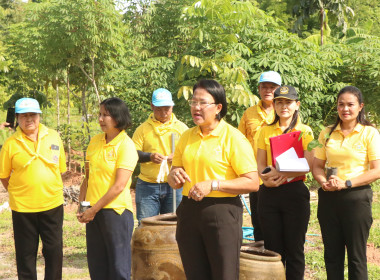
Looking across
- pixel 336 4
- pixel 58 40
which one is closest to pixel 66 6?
pixel 58 40

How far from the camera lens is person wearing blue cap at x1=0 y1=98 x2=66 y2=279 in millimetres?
3975

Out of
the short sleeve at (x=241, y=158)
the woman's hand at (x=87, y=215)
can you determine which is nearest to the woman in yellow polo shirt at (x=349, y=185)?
the short sleeve at (x=241, y=158)

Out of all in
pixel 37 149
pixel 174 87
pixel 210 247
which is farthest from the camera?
pixel 174 87

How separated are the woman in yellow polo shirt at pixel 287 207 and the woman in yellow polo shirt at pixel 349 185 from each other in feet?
0.51

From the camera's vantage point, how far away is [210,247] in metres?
2.74

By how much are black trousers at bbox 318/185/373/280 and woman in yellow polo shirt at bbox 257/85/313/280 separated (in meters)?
0.17

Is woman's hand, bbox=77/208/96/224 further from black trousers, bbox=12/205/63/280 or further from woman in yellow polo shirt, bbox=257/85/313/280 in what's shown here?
woman in yellow polo shirt, bbox=257/85/313/280

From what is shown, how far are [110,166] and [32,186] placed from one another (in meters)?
0.88

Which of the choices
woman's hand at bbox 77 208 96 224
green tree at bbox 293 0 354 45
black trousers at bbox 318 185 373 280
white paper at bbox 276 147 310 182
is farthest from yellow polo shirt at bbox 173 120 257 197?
green tree at bbox 293 0 354 45

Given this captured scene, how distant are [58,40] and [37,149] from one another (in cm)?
670

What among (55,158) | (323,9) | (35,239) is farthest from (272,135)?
(323,9)

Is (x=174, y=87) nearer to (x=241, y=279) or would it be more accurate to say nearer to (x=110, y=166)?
(x=110, y=166)

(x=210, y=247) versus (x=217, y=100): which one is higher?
(x=217, y=100)

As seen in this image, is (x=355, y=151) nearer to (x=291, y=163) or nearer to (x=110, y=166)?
(x=291, y=163)
